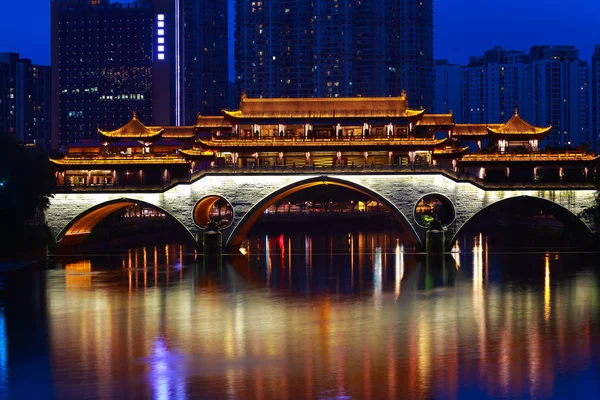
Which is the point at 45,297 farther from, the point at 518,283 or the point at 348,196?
the point at 348,196

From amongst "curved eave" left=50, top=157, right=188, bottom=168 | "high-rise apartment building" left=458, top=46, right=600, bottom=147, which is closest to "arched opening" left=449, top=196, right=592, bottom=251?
"curved eave" left=50, top=157, right=188, bottom=168

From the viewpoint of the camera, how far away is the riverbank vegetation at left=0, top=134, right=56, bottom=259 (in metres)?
44.6

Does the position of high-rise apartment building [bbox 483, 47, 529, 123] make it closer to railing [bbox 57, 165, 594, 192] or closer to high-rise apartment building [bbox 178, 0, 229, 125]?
high-rise apartment building [bbox 178, 0, 229, 125]

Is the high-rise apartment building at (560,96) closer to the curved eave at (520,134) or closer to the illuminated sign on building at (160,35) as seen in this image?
the illuminated sign on building at (160,35)

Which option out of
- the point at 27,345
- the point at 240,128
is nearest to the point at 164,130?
the point at 240,128

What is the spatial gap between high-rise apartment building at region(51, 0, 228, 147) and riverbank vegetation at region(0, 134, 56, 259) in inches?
2948

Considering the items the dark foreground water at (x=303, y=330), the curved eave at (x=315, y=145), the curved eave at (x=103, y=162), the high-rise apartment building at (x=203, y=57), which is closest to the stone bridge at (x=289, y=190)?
the curved eave at (x=315, y=145)

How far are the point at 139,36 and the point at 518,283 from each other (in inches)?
4087

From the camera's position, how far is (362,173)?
1806 inches

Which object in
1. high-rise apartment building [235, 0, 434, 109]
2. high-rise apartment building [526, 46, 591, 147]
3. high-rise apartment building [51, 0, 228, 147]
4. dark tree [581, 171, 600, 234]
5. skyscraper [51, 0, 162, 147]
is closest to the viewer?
dark tree [581, 171, 600, 234]

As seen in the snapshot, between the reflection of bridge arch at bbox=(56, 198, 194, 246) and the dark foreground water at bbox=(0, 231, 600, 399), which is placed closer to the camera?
the dark foreground water at bbox=(0, 231, 600, 399)

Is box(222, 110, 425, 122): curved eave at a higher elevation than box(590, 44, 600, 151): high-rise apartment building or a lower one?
lower

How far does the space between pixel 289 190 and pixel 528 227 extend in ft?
85.8

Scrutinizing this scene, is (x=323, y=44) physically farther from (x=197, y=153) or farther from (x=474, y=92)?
(x=197, y=153)
